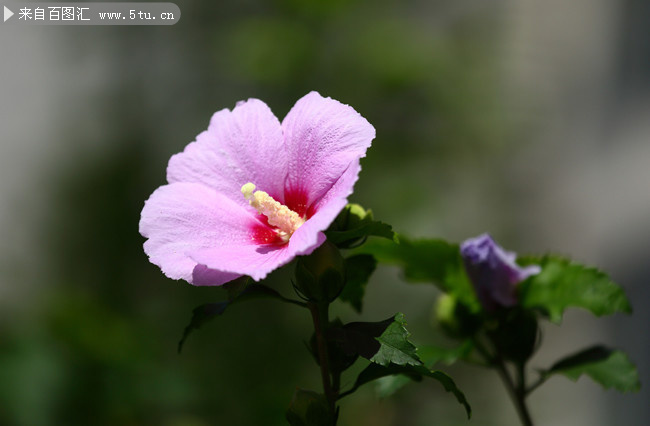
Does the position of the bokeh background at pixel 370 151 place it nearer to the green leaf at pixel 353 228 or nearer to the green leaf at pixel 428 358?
the green leaf at pixel 428 358

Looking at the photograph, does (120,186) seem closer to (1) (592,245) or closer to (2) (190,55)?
(2) (190,55)

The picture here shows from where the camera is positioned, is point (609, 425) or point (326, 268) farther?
point (609, 425)

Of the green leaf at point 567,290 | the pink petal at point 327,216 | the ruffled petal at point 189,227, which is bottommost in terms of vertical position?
the green leaf at point 567,290

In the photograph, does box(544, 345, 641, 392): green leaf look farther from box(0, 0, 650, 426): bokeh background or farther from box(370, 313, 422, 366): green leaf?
box(0, 0, 650, 426): bokeh background

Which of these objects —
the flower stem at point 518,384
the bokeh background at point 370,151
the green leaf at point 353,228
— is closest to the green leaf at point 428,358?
the flower stem at point 518,384

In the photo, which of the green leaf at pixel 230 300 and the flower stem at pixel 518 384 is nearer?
the green leaf at pixel 230 300

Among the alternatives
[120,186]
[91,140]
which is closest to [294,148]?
[120,186]

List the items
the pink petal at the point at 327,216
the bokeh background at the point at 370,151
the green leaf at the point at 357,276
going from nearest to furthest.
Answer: the pink petal at the point at 327,216
the green leaf at the point at 357,276
the bokeh background at the point at 370,151

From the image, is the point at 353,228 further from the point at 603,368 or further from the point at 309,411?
the point at 603,368
